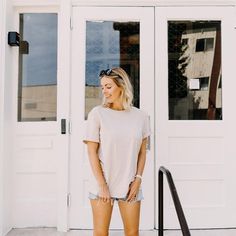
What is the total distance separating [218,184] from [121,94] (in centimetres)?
183

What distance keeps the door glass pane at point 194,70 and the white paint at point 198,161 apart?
86mm

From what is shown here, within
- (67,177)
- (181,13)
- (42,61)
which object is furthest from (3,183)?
(181,13)

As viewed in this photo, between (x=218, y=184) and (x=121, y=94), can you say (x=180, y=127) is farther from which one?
(x=121, y=94)

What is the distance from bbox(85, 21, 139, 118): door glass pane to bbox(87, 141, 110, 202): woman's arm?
1.43m

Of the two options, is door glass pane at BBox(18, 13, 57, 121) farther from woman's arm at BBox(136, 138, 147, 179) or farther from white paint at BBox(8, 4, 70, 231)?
woman's arm at BBox(136, 138, 147, 179)

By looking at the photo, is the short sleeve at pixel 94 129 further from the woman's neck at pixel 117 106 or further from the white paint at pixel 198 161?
the white paint at pixel 198 161

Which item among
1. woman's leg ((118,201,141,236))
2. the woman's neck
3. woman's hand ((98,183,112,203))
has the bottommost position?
woman's leg ((118,201,141,236))

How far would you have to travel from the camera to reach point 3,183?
319 centimetres

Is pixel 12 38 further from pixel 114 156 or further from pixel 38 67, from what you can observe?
pixel 114 156

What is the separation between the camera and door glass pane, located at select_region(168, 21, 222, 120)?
3.45 m


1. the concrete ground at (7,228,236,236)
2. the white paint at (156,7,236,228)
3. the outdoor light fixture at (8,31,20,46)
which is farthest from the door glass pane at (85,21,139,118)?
the concrete ground at (7,228,236,236)

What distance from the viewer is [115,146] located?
6.53ft

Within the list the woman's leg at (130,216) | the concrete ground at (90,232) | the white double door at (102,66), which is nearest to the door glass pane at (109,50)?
the white double door at (102,66)

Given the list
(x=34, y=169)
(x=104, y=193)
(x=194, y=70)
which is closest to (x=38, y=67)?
(x=34, y=169)
